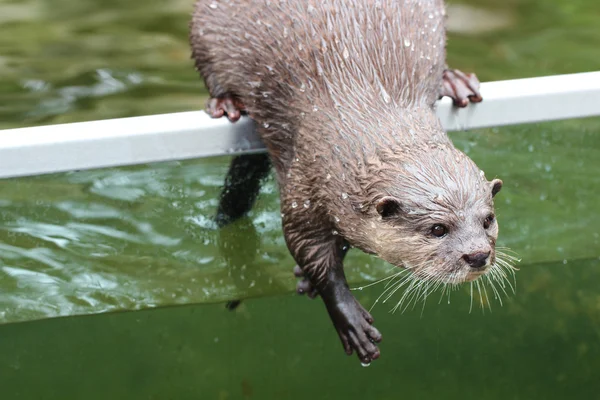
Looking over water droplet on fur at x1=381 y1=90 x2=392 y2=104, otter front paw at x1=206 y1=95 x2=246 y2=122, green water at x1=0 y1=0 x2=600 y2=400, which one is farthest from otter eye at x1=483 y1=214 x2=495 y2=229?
green water at x1=0 y1=0 x2=600 y2=400

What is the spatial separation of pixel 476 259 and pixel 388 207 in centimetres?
22

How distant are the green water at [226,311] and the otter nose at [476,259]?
1022 mm

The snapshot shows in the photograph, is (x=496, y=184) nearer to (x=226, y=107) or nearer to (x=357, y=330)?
(x=357, y=330)

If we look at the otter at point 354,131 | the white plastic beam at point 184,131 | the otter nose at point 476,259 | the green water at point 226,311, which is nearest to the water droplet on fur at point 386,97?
the otter at point 354,131

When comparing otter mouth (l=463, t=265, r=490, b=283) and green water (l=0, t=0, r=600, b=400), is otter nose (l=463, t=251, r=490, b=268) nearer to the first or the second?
otter mouth (l=463, t=265, r=490, b=283)

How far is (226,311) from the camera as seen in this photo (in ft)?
9.95

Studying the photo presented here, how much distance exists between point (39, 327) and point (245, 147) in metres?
0.89

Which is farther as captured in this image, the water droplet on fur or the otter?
the water droplet on fur

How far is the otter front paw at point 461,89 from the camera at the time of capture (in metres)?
2.57

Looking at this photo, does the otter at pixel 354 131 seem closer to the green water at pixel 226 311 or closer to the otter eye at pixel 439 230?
the otter eye at pixel 439 230

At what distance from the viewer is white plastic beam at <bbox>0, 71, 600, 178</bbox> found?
2.32 meters

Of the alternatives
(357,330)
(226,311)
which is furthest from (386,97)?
(226,311)

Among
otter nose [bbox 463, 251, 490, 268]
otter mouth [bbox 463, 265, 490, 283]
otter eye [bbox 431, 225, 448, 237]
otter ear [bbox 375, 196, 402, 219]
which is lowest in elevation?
otter mouth [bbox 463, 265, 490, 283]

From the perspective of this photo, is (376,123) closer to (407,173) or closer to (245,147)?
(407,173)
